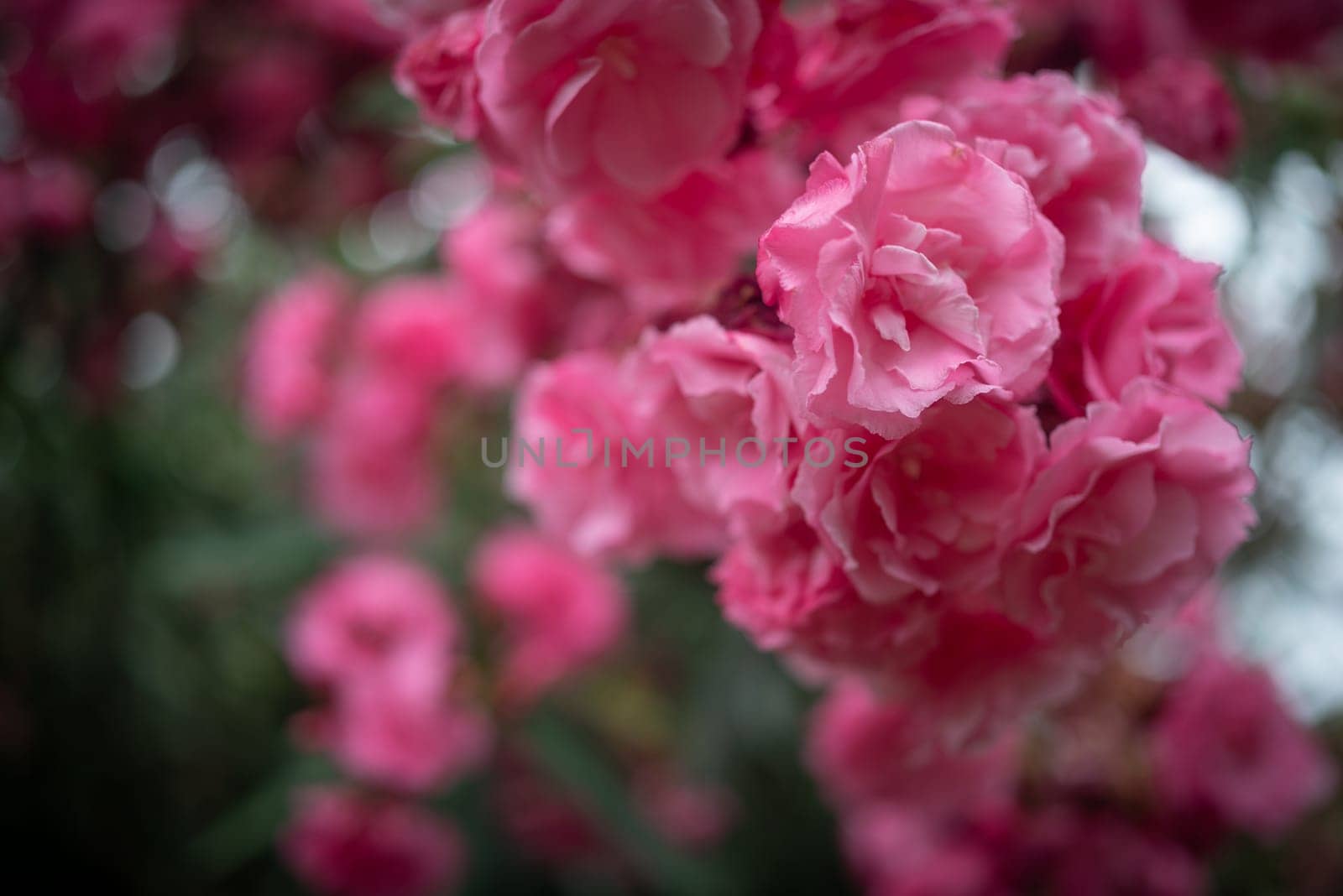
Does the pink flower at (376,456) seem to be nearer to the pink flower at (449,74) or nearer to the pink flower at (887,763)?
the pink flower at (887,763)

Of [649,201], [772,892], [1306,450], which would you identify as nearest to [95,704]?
[772,892]

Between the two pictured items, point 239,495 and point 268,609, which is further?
point 239,495

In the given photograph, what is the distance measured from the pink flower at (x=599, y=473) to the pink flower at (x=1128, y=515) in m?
0.18

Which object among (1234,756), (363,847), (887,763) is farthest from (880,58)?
(363,847)

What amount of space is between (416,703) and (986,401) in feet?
2.72

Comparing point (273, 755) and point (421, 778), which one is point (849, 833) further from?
point (273, 755)

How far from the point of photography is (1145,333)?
40 cm

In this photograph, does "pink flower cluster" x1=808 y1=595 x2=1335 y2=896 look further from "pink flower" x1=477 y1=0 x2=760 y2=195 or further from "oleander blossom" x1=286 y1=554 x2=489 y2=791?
"pink flower" x1=477 y1=0 x2=760 y2=195

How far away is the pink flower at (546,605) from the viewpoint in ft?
3.89

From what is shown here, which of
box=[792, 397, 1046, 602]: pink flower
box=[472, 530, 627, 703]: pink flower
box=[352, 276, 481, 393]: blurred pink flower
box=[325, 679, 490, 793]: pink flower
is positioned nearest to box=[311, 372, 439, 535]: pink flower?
box=[352, 276, 481, 393]: blurred pink flower

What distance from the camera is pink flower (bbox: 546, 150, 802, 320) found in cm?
50

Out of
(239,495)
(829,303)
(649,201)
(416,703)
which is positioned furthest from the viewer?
(239,495)

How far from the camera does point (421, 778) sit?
103 centimetres

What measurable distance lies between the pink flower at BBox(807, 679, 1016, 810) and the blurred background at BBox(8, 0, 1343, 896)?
0.18 m
